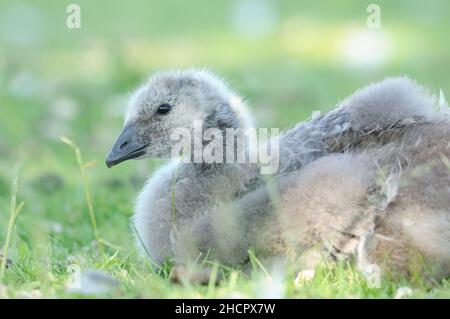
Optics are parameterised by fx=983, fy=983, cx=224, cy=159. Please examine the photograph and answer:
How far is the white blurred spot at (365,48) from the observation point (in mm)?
10930

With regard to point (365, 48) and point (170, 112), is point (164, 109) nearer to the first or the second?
point (170, 112)

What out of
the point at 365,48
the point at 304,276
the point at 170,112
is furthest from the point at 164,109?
the point at 365,48

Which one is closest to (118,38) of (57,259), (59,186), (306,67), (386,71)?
(306,67)

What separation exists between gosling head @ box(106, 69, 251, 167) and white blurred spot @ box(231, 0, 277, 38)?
7.55 m

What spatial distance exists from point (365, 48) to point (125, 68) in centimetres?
324

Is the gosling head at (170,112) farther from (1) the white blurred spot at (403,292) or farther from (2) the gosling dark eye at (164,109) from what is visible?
(1) the white blurred spot at (403,292)

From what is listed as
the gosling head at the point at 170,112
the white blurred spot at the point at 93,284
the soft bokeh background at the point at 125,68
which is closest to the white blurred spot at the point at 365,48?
the soft bokeh background at the point at 125,68

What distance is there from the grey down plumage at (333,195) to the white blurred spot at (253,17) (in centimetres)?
795

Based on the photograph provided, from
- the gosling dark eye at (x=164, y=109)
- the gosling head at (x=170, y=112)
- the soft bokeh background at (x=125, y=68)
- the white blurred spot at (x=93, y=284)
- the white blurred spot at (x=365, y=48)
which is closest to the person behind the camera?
the white blurred spot at (x=93, y=284)

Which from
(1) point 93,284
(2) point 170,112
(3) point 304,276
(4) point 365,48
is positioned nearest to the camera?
(1) point 93,284

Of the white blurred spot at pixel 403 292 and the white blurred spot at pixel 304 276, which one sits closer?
the white blurred spot at pixel 403 292

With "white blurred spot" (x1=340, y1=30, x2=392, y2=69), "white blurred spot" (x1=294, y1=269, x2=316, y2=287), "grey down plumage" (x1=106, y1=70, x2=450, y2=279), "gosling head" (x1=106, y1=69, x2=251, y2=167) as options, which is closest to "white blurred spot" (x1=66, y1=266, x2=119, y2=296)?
"grey down plumage" (x1=106, y1=70, x2=450, y2=279)

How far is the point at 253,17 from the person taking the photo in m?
13.5
